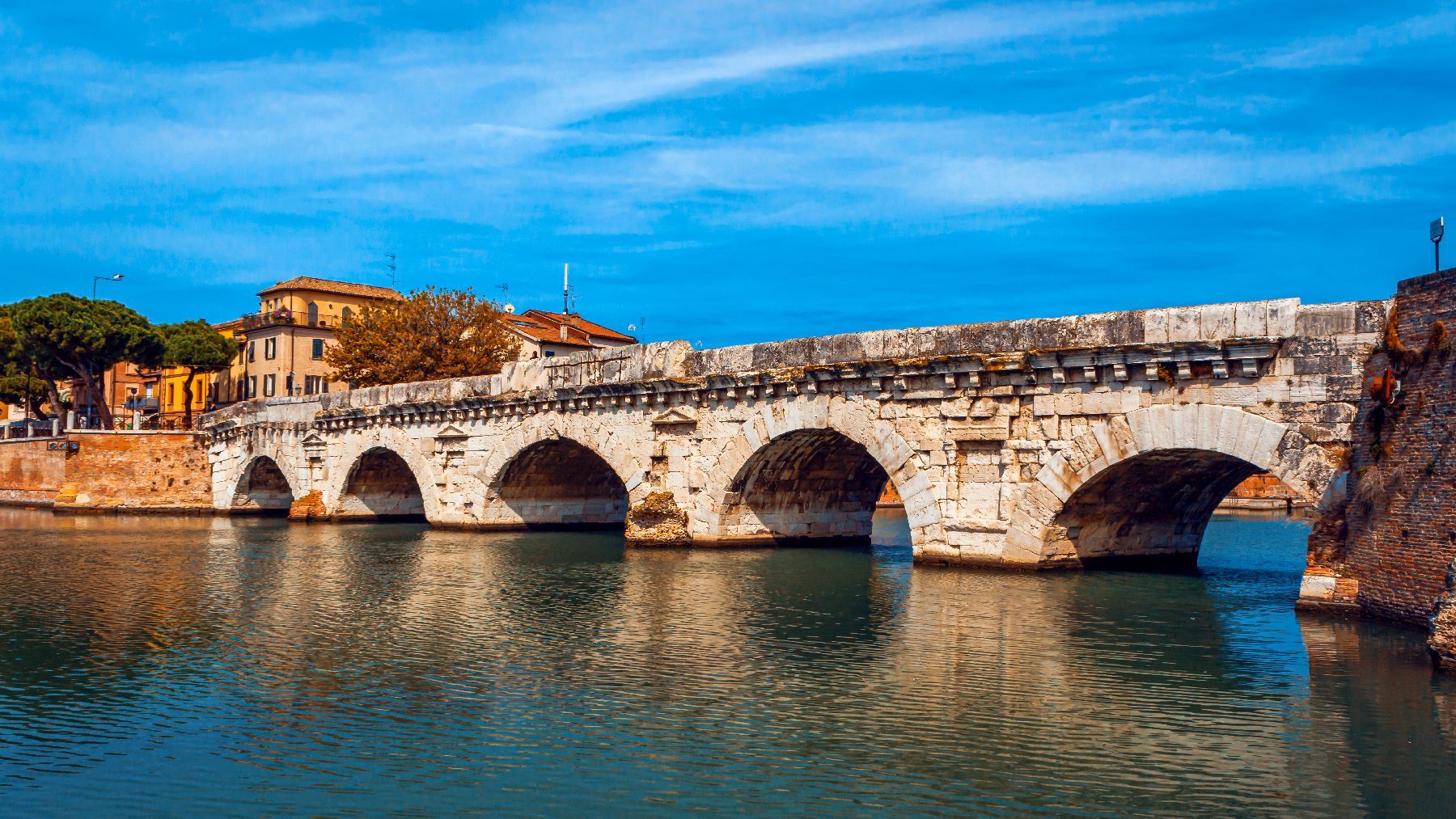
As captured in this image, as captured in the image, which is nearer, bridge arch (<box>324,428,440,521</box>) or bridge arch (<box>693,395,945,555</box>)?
bridge arch (<box>693,395,945,555</box>)

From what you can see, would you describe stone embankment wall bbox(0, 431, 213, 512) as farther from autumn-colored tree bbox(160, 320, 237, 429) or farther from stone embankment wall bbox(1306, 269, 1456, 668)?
stone embankment wall bbox(1306, 269, 1456, 668)

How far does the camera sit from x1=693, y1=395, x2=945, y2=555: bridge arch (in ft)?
72.8

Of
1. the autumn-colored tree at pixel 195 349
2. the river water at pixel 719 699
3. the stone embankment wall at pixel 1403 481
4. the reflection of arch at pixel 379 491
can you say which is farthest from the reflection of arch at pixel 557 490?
the autumn-colored tree at pixel 195 349

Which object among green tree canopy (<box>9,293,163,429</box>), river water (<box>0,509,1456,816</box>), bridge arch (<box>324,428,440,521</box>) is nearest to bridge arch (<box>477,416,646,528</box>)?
bridge arch (<box>324,428,440,521</box>)

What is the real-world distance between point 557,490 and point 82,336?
3482cm

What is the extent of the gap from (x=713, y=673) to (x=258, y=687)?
4764 millimetres

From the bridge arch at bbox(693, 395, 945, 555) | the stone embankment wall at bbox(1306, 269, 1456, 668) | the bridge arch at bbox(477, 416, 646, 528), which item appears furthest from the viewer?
the bridge arch at bbox(477, 416, 646, 528)

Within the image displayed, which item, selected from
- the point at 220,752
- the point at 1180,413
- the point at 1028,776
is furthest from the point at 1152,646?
the point at 220,752

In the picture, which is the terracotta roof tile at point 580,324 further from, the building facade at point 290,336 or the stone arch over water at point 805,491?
the stone arch over water at point 805,491

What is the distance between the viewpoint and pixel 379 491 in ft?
135

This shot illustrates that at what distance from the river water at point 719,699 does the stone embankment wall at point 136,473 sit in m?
27.6

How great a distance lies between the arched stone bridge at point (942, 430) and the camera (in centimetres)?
1733

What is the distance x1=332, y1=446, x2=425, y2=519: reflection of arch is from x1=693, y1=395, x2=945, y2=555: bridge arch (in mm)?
15963

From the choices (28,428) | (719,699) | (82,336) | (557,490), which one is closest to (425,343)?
(557,490)
